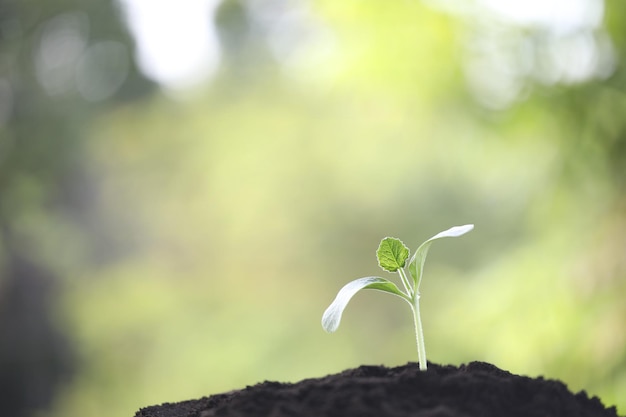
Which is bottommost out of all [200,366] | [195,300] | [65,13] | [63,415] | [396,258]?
[396,258]

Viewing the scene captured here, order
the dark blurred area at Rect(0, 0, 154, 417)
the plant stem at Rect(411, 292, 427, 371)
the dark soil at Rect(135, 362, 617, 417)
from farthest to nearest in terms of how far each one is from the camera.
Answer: the dark blurred area at Rect(0, 0, 154, 417), the plant stem at Rect(411, 292, 427, 371), the dark soil at Rect(135, 362, 617, 417)

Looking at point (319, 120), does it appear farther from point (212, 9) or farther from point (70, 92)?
point (70, 92)

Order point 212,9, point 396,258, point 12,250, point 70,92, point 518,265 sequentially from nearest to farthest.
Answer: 1. point 396,258
2. point 518,265
3. point 12,250
4. point 70,92
5. point 212,9

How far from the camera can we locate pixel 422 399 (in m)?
0.46

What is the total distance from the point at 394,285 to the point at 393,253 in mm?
57

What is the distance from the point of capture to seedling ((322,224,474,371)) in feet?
1.76

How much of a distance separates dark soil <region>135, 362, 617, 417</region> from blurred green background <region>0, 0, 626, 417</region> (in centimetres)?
241

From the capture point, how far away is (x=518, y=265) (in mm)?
2195

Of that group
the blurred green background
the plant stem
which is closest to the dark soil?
the plant stem

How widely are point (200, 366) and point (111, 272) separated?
764 millimetres

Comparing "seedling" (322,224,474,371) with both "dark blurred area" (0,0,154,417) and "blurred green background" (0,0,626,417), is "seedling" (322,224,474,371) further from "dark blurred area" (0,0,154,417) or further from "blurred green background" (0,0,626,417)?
"dark blurred area" (0,0,154,417)

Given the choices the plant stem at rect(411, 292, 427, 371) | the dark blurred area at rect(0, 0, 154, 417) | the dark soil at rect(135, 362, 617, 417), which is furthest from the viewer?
the dark blurred area at rect(0, 0, 154, 417)

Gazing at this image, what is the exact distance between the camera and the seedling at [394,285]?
0.54m

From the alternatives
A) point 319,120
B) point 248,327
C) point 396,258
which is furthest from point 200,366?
point 396,258
